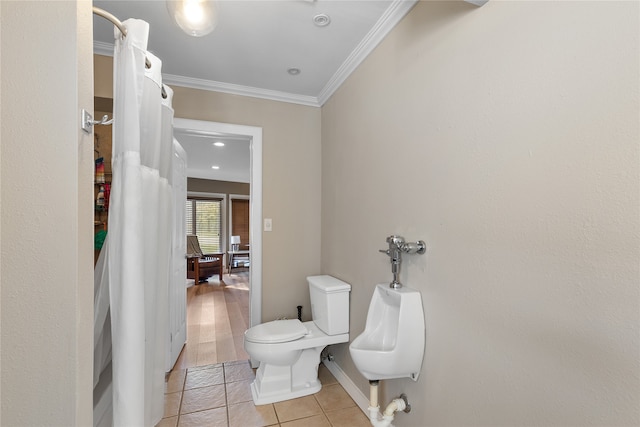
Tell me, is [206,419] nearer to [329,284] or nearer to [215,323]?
[329,284]

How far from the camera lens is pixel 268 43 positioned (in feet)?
6.18

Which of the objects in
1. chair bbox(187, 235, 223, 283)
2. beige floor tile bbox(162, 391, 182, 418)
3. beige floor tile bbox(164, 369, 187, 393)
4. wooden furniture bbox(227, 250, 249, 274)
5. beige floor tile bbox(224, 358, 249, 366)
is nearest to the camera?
beige floor tile bbox(162, 391, 182, 418)

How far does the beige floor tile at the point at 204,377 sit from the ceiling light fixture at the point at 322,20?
260 cm

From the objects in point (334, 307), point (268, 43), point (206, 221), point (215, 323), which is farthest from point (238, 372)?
point (206, 221)

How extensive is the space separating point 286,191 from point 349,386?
164 centimetres

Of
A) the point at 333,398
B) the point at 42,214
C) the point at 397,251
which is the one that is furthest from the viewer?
the point at 333,398

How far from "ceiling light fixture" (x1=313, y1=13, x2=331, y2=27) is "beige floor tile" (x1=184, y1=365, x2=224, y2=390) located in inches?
102

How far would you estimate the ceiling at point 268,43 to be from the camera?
5.15 ft

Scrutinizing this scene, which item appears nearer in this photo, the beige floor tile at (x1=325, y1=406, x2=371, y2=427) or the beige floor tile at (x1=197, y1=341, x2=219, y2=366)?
the beige floor tile at (x1=325, y1=406, x2=371, y2=427)

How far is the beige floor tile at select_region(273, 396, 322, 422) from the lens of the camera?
1.85 m

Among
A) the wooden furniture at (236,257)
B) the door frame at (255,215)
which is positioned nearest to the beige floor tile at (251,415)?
the door frame at (255,215)

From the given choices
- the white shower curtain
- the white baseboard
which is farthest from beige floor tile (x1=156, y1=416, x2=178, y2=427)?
the white baseboard

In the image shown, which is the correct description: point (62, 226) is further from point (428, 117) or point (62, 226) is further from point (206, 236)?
point (206, 236)

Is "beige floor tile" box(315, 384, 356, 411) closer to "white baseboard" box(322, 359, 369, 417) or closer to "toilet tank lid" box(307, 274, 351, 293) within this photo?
"white baseboard" box(322, 359, 369, 417)
